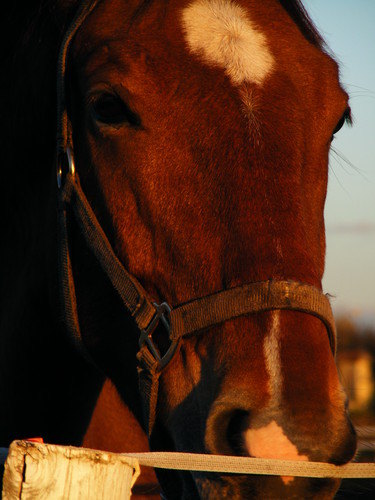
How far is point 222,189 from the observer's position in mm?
2109

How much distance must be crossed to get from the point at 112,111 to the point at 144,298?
2.24 ft

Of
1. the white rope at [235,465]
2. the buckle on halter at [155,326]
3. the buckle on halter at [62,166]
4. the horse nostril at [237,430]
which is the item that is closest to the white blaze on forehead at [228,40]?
the buckle on halter at [62,166]

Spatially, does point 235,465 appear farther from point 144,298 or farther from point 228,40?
point 228,40

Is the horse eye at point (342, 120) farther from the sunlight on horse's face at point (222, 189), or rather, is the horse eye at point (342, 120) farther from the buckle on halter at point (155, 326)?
the buckle on halter at point (155, 326)

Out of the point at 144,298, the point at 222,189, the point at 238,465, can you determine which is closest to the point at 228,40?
the point at 222,189

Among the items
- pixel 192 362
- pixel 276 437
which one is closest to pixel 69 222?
pixel 192 362

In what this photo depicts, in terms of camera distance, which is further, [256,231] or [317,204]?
[317,204]

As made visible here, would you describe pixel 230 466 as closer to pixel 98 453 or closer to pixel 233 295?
pixel 98 453

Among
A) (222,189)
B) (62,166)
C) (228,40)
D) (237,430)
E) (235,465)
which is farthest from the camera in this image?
(62,166)

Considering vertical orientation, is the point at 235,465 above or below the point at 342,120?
below

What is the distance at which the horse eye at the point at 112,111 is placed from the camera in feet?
7.51

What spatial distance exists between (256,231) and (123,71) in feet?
2.58

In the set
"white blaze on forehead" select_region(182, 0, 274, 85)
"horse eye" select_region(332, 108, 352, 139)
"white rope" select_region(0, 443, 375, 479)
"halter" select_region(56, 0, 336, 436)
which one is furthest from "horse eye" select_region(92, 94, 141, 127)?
"white rope" select_region(0, 443, 375, 479)

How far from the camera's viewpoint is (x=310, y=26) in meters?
2.67
